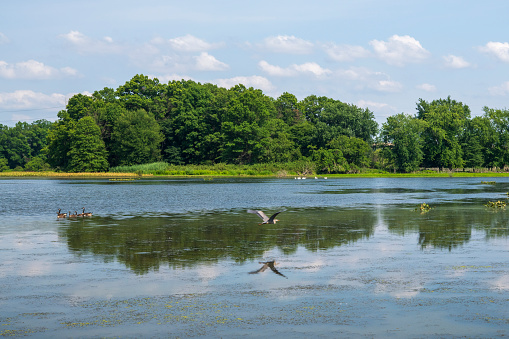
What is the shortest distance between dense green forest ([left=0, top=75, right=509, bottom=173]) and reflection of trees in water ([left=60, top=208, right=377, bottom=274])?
87099mm

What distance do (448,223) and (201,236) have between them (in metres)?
12.1

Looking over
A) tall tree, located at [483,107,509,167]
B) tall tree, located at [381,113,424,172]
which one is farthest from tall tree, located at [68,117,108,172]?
tall tree, located at [483,107,509,167]

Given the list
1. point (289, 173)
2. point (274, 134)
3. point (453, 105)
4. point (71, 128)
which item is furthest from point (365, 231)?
point (453, 105)

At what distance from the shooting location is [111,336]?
32.8ft

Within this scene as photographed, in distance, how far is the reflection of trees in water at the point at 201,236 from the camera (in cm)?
1803

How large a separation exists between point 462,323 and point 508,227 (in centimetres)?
1659

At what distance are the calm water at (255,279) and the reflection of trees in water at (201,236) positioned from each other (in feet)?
0.23

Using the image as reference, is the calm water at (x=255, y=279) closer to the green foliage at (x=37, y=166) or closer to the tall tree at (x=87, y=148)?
the tall tree at (x=87, y=148)

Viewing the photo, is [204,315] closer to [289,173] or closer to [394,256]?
[394,256]

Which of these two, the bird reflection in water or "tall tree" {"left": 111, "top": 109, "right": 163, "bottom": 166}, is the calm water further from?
"tall tree" {"left": 111, "top": 109, "right": 163, "bottom": 166}

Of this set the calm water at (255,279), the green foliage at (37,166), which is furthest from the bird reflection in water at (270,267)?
the green foliage at (37,166)

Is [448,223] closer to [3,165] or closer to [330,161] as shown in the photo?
[330,161]

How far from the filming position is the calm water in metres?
10.6

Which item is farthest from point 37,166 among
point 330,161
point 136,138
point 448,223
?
point 448,223
